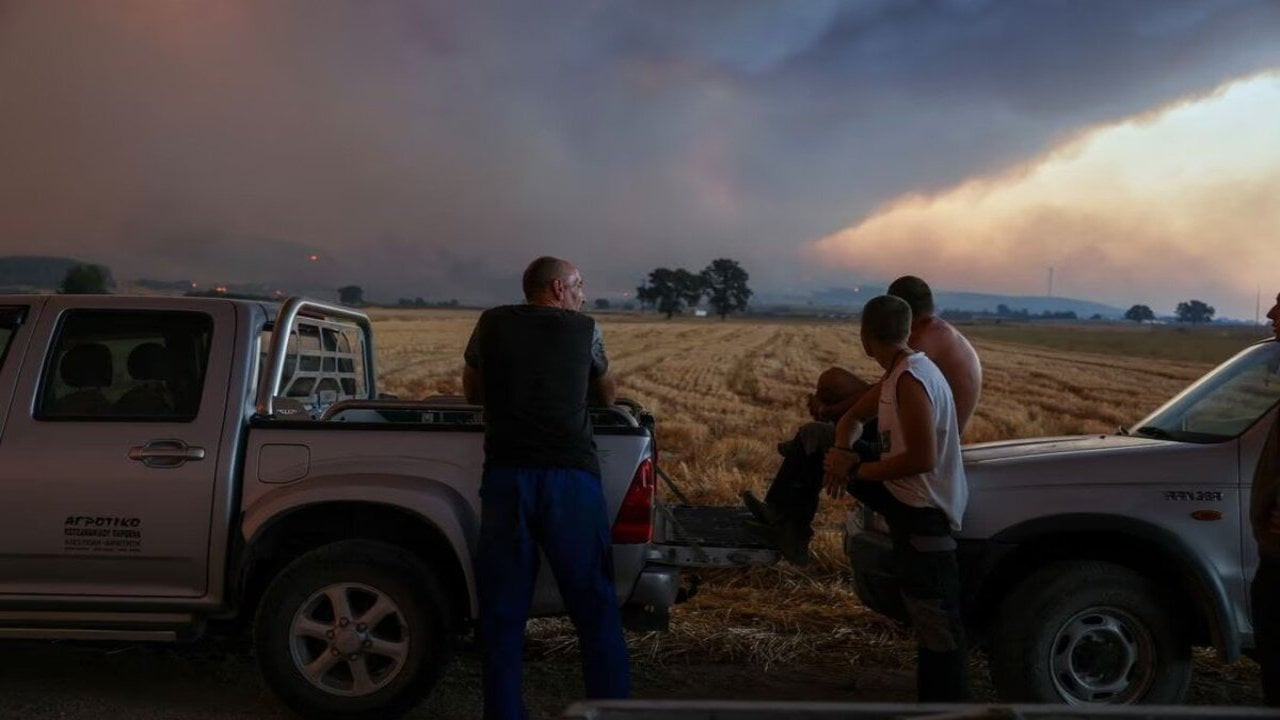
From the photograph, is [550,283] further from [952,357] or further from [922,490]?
[952,357]

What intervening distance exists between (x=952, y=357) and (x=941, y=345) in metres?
0.08

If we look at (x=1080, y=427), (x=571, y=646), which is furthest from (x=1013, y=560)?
(x=1080, y=427)

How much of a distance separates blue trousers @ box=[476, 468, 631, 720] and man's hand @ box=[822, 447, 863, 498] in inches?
38.3

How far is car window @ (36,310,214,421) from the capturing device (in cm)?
512

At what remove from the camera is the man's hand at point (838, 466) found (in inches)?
186

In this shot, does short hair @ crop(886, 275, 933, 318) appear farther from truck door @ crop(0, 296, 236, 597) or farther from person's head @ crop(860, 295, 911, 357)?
truck door @ crop(0, 296, 236, 597)

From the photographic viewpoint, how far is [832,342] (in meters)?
60.2

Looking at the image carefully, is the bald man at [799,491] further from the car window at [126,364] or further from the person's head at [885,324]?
the car window at [126,364]

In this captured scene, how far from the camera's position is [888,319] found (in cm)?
468

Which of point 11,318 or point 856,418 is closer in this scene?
point 856,418

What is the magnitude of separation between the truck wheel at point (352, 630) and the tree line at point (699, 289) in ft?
385

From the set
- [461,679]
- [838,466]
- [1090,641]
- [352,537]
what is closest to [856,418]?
[838,466]

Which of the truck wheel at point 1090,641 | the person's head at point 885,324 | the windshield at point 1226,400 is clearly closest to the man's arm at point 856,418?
the person's head at point 885,324

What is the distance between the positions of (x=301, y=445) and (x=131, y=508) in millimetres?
756
